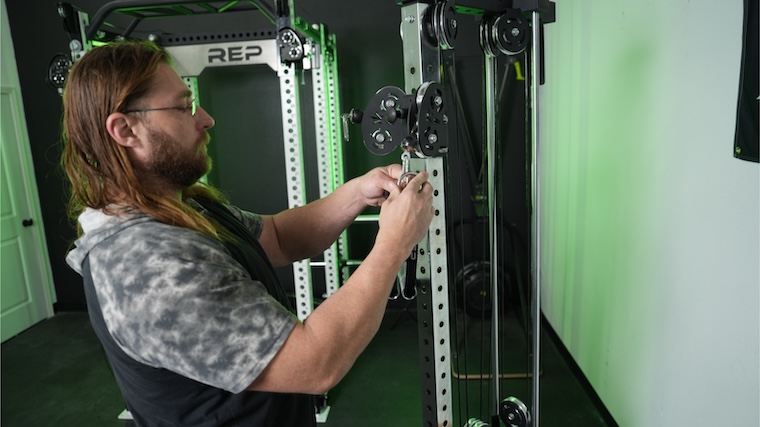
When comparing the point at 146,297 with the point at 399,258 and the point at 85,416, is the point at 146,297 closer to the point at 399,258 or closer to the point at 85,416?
the point at 399,258

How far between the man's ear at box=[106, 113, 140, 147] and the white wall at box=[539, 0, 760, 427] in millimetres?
1423

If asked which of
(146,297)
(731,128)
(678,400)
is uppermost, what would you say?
(731,128)

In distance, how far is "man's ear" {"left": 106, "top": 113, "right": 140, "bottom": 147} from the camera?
985mm

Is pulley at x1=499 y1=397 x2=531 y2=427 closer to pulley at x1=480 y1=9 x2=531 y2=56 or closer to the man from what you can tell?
the man

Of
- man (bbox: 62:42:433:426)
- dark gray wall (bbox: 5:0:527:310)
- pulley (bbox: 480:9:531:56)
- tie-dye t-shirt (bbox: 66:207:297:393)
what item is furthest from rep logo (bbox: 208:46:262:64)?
tie-dye t-shirt (bbox: 66:207:297:393)

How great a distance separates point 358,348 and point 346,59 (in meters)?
3.08

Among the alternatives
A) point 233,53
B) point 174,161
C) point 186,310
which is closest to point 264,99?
point 233,53

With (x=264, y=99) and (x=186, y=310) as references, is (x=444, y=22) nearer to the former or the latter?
(x=186, y=310)

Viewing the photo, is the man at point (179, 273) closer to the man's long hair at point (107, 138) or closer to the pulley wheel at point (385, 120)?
the man's long hair at point (107, 138)

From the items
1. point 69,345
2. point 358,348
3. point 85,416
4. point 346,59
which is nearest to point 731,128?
point 358,348

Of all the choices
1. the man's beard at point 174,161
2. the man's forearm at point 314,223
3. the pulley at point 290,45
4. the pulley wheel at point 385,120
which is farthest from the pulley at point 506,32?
the pulley at point 290,45

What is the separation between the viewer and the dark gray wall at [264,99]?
3.58m

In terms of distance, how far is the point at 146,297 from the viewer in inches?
32.6

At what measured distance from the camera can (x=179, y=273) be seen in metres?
0.83
